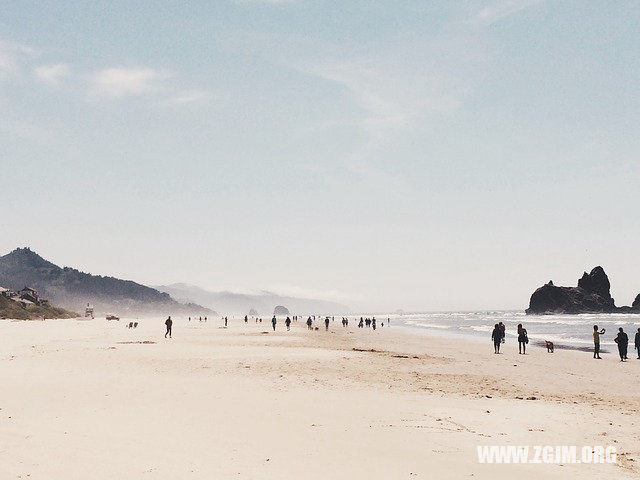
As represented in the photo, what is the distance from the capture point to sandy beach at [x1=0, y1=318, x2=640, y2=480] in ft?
25.4

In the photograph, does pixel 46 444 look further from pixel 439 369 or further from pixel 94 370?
pixel 439 369

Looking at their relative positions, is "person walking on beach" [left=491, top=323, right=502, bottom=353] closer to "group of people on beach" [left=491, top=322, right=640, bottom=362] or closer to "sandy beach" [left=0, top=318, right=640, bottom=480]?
"group of people on beach" [left=491, top=322, right=640, bottom=362]

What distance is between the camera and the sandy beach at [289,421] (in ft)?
25.4

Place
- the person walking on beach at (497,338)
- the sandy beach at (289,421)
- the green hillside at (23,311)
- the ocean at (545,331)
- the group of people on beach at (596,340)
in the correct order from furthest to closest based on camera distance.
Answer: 1. the green hillside at (23,311)
2. the ocean at (545,331)
3. the person walking on beach at (497,338)
4. the group of people on beach at (596,340)
5. the sandy beach at (289,421)

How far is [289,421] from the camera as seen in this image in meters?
10.9

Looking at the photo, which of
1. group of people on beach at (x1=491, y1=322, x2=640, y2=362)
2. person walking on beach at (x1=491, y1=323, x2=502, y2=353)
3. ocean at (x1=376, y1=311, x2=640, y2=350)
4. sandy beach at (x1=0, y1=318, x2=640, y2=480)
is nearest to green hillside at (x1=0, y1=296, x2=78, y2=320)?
ocean at (x1=376, y1=311, x2=640, y2=350)

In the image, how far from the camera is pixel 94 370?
1903cm

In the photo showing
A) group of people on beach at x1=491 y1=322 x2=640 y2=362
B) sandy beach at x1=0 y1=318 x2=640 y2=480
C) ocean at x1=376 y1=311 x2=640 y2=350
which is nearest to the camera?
sandy beach at x1=0 y1=318 x2=640 y2=480

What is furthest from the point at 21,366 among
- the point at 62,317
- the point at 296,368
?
the point at 62,317

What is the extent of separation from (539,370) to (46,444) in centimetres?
2348

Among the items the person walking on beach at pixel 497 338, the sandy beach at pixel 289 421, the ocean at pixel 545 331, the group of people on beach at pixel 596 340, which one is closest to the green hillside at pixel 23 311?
the ocean at pixel 545 331

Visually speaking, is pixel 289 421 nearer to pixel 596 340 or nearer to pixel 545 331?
pixel 596 340

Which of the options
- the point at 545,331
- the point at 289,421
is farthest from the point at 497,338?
the point at 545,331

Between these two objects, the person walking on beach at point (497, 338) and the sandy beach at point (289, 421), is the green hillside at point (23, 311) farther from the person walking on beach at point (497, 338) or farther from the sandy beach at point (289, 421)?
the person walking on beach at point (497, 338)
